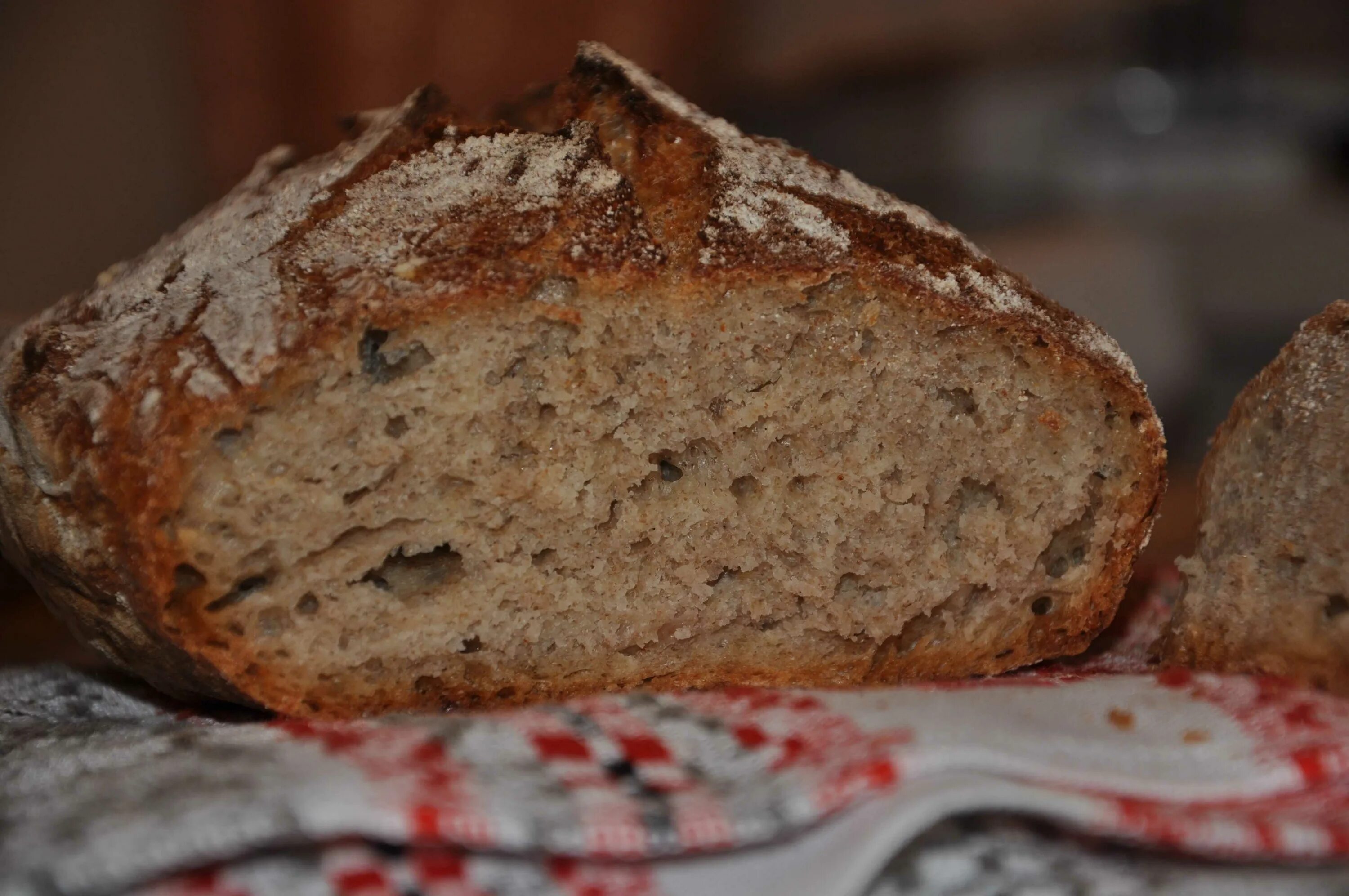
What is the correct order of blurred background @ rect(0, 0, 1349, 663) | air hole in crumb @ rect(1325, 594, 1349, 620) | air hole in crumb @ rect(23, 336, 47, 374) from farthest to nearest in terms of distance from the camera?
blurred background @ rect(0, 0, 1349, 663), air hole in crumb @ rect(23, 336, 47, 374), air hole in crumb @ rect(1325, 594, 1349, 620)

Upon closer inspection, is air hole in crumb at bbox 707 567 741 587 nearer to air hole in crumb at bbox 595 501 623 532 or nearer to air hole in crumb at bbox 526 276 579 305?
air hole in crumb at bbox 595 501 623 532

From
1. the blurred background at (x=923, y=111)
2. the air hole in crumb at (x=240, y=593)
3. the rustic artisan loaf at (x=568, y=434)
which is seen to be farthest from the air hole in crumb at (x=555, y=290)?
the blurred background at (x=923, y=111)

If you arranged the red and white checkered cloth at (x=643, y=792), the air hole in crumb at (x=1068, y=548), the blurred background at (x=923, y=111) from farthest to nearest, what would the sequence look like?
the blurred background at (x=923, y=111), the air hole in crumb at (x=1068, y=548), the red and white checkered cloth at (x=643, y=792)

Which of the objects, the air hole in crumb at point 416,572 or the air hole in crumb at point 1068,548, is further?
the air hole in crumb at point 1068,548

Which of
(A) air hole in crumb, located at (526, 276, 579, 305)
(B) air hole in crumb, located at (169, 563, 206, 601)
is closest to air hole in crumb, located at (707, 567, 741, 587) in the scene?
(A) air hole in crumb, located at (526, 276, 579, 305)

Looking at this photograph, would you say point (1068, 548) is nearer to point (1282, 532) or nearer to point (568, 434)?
point (1282, 532)

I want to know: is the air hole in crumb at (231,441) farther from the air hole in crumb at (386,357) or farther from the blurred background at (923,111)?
the blurred background at (923,111)

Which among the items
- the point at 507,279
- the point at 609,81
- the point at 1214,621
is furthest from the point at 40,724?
the point at 1214,621

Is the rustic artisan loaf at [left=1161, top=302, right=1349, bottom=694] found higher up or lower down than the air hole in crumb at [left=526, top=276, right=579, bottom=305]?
lower down
